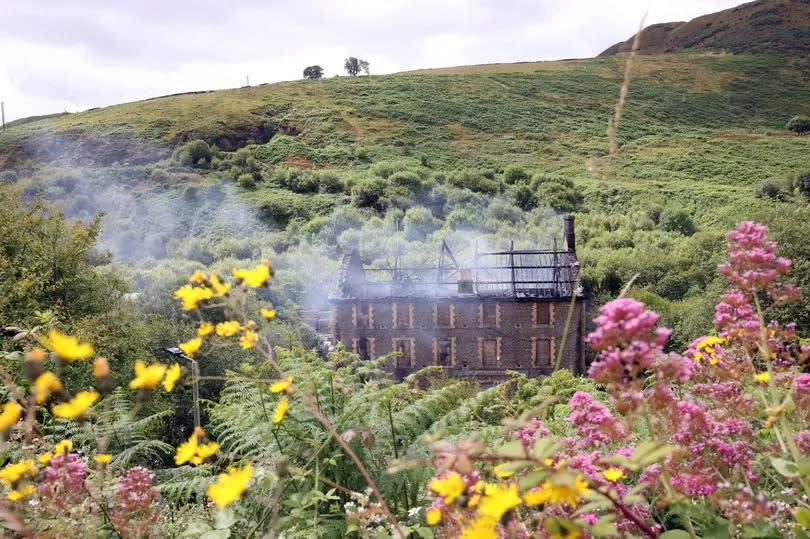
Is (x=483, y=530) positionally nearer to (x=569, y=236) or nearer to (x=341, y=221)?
(x=569, y=236)

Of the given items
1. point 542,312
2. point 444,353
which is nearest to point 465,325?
point 444,353

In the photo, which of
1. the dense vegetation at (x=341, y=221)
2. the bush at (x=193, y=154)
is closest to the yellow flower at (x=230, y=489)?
the dense vegetation at (x=341, y=221)

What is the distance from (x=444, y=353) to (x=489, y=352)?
1.90 m

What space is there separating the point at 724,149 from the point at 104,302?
3124 inches

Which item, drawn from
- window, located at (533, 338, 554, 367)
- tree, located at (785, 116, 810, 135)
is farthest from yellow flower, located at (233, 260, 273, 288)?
tree, located at (785, 116, 810, 135)

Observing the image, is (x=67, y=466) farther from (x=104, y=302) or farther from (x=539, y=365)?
(x=539, y=365)

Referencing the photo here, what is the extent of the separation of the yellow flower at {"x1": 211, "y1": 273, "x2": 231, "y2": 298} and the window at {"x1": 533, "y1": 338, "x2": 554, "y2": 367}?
25464 mm

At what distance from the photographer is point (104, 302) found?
18.3 meters

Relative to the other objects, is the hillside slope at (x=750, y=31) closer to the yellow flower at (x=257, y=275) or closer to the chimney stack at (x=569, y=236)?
the chimney stack at (x=569, y=236)

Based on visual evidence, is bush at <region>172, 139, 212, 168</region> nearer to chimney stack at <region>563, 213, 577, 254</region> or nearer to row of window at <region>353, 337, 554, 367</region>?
row of window at <region>353, 337, 554, 367</region>

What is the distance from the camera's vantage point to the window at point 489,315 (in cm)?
2617

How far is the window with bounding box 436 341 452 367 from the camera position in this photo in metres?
26.6

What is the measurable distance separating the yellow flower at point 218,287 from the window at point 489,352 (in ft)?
82.8

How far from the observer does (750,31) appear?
389 ft
